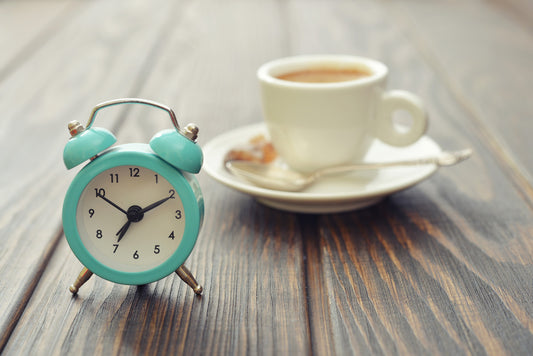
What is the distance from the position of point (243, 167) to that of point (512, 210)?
429mm

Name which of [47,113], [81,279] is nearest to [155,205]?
[81,279]

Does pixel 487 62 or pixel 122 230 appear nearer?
pixel 122 230

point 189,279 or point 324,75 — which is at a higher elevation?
point 324,75

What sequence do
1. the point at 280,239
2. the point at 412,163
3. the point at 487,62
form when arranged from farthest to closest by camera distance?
the point at 487,62 → the point at 412,163 → the point at 280,239

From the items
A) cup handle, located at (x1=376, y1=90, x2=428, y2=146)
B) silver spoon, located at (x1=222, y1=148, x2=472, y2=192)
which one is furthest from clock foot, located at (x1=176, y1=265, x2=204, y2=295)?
cup handle, located at (x1=376, y1=90, x2=428, y2=146)

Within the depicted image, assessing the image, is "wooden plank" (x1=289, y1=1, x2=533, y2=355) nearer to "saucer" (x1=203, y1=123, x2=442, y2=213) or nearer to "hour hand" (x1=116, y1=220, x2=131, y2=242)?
"saucer" (x1=203, y1=123, x2=442, y2=213)

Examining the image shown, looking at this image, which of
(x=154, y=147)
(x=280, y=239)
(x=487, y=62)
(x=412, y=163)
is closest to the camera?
(x=154, y=147)

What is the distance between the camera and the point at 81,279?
67cm

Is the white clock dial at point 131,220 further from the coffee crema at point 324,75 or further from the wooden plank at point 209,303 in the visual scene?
the coffee crema at point 324,75

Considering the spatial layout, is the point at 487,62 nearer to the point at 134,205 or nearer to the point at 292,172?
the point at 292,172

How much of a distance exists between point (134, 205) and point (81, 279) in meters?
0.11

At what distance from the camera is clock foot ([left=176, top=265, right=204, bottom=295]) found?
26.1 inches

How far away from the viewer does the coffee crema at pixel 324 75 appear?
39.6 inches

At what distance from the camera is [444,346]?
57 centimetres
